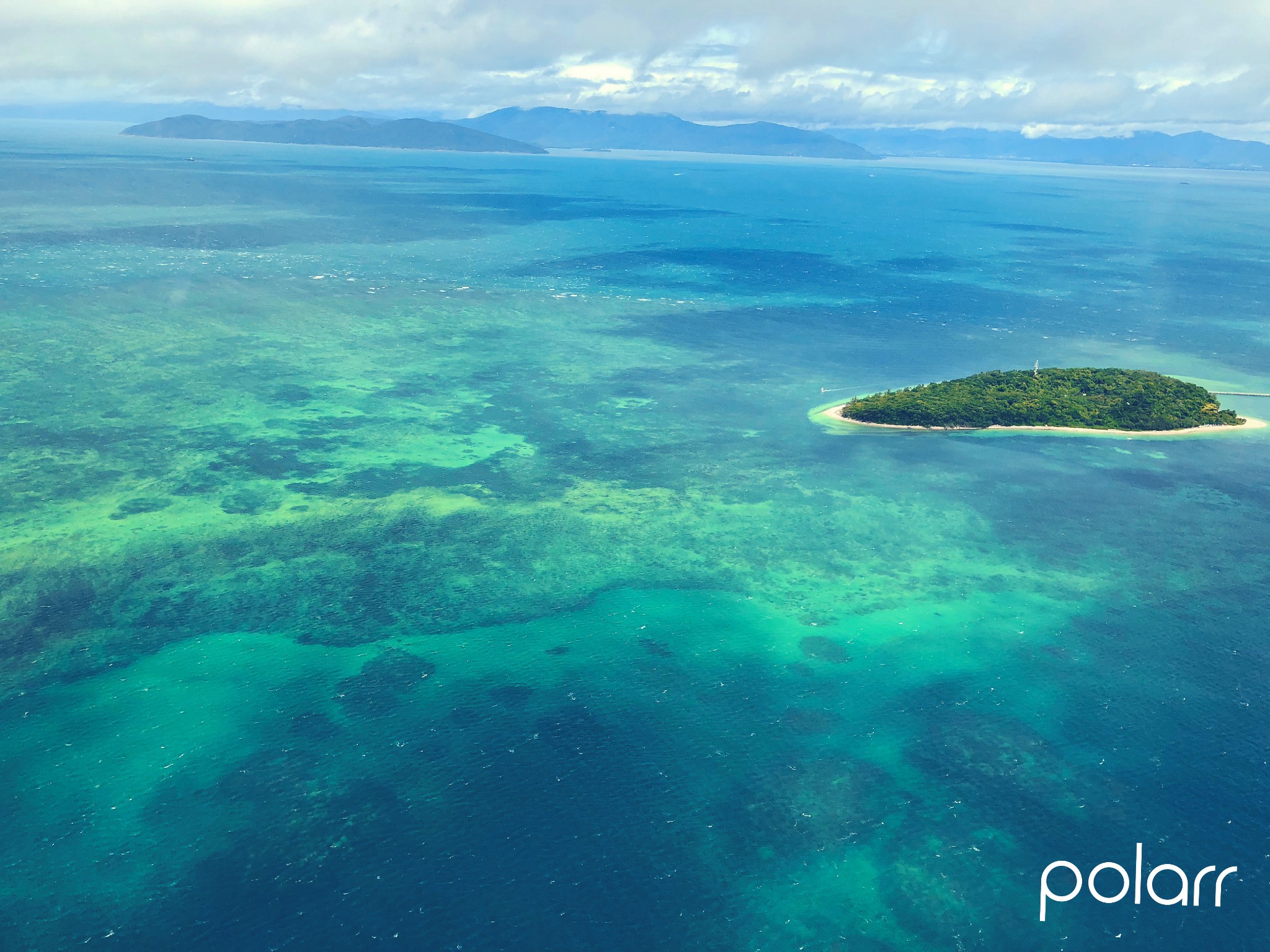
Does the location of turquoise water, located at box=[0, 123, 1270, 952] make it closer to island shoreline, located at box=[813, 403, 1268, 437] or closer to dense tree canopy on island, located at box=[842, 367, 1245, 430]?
island shoreline, located at box=[813, 403, 1268, 437]

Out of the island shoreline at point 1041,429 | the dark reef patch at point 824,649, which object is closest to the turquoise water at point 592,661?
the dark reef patch at point 824,649

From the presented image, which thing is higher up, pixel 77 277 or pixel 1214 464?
pixel 77 277

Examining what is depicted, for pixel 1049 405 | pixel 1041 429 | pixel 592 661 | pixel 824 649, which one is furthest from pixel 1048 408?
pixel 592 661

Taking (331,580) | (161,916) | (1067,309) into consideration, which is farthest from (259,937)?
(1067,309)

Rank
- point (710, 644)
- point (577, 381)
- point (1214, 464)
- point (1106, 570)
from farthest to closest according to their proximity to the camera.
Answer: point (577, 381), point (1214, 464), point (1106, 570), point (710, 644)

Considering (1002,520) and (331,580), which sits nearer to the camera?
(331,580)

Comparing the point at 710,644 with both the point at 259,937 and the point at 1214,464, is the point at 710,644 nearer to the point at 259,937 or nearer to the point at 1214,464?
the point at 259,937

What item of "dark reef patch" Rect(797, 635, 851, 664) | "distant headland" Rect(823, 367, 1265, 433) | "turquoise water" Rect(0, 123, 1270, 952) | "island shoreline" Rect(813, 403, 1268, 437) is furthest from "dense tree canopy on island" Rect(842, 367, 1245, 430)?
"dark reef patch" Rect(797, 635, 851, 664)
